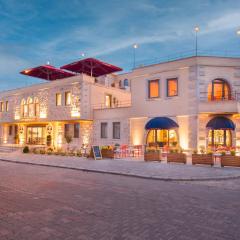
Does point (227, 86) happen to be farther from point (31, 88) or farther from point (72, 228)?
point (31, 88)

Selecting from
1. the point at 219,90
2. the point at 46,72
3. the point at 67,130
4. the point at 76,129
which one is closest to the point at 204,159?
the point at 219,90

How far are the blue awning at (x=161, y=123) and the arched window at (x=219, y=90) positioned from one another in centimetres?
381

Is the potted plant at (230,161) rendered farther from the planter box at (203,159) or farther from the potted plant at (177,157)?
the potted plant at (177,157)

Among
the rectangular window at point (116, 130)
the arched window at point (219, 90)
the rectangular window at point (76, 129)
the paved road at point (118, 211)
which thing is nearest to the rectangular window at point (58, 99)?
the rectangular window at point (76, 129)

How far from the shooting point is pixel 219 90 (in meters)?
22.1

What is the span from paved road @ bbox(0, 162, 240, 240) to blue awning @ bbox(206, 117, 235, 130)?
10.6 metres

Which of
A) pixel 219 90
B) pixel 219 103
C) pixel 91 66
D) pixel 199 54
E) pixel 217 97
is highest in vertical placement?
pixel 91 66

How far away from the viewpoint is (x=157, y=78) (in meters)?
24.0

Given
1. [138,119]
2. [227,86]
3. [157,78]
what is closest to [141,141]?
[138,119]

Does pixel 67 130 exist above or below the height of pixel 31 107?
below

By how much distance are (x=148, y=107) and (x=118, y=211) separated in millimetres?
17934

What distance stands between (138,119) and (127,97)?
10.5m

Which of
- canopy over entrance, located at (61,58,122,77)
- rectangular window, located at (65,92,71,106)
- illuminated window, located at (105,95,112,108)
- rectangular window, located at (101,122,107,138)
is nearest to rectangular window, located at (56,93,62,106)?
rectangular window, located at (65,92,71,106)

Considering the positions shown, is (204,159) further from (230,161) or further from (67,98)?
(67,98)
